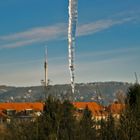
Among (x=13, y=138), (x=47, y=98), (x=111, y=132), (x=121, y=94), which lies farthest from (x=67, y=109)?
(x=121, y=94)

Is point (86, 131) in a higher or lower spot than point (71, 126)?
lower

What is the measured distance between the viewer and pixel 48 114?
44250 mm

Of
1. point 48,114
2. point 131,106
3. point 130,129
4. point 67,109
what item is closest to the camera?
point 130,129

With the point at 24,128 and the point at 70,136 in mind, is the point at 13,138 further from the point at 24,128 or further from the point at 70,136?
the point at 70,136

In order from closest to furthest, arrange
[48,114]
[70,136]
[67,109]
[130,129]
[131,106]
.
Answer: [130,129] < [131,106] < [70,136] < [48,114] < [67,109]

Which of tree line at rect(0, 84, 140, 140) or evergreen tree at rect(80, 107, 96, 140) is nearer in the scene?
tree line at rect(0, 84, 140, 140)

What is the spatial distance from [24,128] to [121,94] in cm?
1181

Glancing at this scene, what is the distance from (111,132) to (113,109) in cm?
567

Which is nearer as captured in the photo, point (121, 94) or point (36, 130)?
point (121, 94)

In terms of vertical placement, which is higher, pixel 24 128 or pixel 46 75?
pixel 46 75

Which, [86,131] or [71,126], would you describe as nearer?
[71,126]

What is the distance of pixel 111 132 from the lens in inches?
1495

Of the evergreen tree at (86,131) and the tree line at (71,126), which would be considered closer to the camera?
the tree line at (71,126)

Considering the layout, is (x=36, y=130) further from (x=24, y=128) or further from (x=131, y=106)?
(x=131, y=106)
